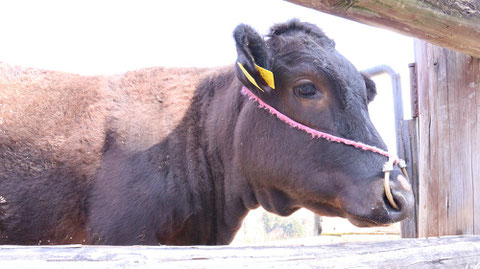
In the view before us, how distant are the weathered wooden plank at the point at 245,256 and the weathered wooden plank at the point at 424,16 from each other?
111cm

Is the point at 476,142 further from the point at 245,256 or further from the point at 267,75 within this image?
the point at 245,256

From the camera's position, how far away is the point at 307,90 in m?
3.56

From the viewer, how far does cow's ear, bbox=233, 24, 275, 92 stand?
140 inches

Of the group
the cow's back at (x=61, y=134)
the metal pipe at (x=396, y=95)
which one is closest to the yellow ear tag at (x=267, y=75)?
the cow's back at (x=61, y=134)

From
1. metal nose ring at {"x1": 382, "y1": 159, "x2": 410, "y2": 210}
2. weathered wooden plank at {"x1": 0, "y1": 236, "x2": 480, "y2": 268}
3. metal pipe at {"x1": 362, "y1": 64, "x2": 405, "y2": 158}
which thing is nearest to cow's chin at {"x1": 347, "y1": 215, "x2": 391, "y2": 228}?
metal nose ring at {"x1": 382, "y1": 159, "x2": 410, "y2": 210}

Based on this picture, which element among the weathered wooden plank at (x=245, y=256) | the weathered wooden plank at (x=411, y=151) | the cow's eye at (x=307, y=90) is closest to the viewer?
the weathered wooden plank at (x=245, y=256)

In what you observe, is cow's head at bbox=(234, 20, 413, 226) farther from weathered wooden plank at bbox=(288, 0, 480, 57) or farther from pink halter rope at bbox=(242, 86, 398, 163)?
weathered wooden plank at bbox=(288, 0, 480, 57)

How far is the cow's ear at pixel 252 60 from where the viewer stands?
140 inches

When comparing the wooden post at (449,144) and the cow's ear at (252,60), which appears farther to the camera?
the cow's ear at (252,60)

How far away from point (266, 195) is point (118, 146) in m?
1.26

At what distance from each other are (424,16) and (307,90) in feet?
3.78

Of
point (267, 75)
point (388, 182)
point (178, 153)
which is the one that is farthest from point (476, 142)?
point (178, 153)

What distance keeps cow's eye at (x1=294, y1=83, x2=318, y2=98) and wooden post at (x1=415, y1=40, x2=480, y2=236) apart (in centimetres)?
83

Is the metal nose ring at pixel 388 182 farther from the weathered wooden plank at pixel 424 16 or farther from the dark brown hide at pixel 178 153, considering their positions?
the weathered wooden plank at pixel 424 16
